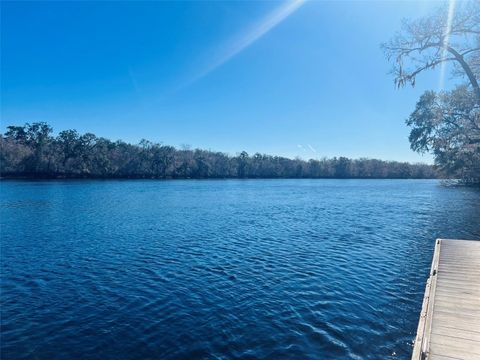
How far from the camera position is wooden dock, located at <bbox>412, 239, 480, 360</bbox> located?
5539 mm

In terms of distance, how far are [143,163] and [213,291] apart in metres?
126

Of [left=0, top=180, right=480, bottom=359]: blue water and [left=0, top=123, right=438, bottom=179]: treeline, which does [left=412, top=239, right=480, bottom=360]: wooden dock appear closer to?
[left=0, top=180, right=480, bottom=359]: blue water

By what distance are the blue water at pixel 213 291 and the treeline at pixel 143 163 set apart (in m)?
99.7

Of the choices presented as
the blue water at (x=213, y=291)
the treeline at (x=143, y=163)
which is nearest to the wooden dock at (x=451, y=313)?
the blue water at (x=213, y=291)

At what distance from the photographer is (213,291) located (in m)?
11.5

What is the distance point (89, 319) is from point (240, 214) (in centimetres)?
2392

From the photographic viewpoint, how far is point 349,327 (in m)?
8.80

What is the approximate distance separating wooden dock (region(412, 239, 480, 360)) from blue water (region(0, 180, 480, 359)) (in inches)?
54.3

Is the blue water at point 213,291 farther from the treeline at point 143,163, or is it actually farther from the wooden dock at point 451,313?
the treeline at point 143,163

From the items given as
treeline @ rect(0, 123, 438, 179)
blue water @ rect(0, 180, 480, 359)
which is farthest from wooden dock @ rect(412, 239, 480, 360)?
treeline @ rect(0, 123, 438, 179)

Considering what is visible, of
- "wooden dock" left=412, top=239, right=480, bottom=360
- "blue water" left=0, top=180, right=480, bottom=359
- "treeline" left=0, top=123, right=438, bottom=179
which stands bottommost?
"blue water" left=0, top=180, right=480, bottom=359

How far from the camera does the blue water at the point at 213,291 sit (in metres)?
7.98

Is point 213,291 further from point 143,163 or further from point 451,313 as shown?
point 143,163

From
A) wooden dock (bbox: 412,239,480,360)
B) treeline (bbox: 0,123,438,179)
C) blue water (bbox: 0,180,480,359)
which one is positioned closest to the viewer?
wooden dock (bbox: 412,239,480,360)
